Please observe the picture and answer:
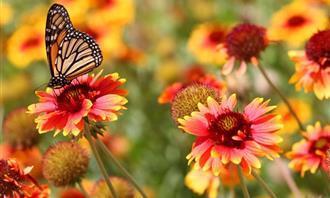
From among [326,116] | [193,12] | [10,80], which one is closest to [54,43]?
[326,116]

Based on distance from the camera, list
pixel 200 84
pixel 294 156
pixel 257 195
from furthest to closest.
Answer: pixel 257 195 → pixel 294 156 → pixel 200 84

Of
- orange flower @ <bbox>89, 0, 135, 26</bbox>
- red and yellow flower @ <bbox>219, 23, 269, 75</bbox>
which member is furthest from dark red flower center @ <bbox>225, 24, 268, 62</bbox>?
orange flower @ <bbox>89, 0, 135, 26</bbox>

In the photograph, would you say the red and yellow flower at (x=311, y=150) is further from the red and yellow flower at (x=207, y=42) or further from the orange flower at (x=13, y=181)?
the red and yellow flower at (x=207, y=42)

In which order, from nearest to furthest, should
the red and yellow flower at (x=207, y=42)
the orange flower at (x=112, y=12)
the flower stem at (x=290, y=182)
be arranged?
the flower stem at (x=290, y=182), the red and yellow flower at (x=207, y=42), the orange flower at (x=112, y=12)

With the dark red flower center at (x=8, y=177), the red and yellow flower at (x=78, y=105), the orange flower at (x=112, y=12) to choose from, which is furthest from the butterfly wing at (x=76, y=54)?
the orange flower at (x=112, y=12)

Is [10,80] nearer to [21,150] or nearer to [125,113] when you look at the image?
[125,113]

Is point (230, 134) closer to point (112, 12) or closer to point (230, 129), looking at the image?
point (230, 129)

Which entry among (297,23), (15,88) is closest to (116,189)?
(297,23)

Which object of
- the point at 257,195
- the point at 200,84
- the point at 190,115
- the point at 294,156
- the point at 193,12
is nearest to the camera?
the point at 190,115

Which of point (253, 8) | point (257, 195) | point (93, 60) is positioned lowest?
point (257, 195)
